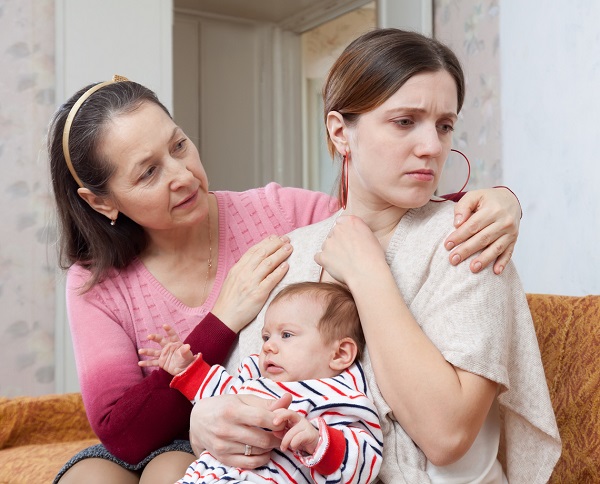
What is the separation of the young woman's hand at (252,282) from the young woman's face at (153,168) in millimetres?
197

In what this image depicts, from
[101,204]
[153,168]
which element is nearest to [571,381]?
[153,168]

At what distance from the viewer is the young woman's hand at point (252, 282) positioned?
1.58 meters

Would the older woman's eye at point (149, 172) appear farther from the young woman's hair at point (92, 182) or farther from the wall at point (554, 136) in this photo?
the wall at point (554, 136)

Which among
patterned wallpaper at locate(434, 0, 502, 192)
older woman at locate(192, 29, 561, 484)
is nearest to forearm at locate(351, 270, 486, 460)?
older woman at locate(192, 29, 561, 484)

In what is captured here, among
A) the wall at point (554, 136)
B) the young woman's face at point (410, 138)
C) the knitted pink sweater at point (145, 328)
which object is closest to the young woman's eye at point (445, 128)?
the young woman's face at point (410, 138)

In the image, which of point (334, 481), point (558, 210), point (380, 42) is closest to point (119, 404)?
point (334, 481)

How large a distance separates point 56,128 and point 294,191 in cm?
63

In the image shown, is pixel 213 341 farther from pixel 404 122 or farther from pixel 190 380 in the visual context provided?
pixel 404 122

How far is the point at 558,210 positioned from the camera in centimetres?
294

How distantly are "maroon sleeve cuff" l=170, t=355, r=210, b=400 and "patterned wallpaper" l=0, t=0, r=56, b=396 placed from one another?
1973 millimetres

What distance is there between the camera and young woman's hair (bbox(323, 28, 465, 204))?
131 centimetres

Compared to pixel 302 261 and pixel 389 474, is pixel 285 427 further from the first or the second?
pixel 302 261

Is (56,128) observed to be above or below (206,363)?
above

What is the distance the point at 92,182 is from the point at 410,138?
84cm
